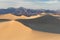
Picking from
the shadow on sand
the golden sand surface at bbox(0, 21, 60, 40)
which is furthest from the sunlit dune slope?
the shadow on sand

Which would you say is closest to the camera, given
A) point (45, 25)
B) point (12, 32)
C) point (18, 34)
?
point (18, 34)

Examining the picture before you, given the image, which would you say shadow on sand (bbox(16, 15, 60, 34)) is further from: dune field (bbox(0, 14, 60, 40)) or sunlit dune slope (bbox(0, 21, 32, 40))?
sunlit dune slope (bbox(0, 21, 32, 40))

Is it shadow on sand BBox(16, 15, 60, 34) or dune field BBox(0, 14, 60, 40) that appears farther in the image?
shadow on sand BBox(16, 15, 60, 34)

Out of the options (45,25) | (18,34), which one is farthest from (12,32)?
(45,25)

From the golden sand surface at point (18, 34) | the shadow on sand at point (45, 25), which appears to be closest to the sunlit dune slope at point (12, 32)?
the golden sand surface at point (18, 34)

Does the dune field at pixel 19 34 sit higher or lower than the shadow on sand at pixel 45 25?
higher

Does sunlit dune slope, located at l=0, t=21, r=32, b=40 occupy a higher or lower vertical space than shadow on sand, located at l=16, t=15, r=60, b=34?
higher

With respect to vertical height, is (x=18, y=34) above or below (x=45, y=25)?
above

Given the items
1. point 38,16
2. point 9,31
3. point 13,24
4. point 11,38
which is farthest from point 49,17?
point 11,38

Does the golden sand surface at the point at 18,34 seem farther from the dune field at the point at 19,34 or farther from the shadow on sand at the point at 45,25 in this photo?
the shadow on sand at the point at 45,25

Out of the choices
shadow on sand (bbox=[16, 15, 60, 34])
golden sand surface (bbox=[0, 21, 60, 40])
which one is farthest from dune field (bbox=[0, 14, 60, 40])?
shadow on sand (bbox=[16, 15, 60, 34])

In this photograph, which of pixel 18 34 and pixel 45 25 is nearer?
pixel 18 34

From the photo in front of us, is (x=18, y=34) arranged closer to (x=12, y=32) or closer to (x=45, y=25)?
(x=12, y=32)
